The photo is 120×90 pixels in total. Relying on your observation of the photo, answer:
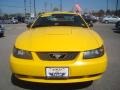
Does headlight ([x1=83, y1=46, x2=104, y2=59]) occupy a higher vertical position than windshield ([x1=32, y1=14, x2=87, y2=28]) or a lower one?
lower

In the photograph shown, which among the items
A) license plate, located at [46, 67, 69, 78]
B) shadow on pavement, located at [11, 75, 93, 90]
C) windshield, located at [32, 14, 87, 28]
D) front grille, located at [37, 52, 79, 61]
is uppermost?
windshield, located at [32, 14, 87, 28]

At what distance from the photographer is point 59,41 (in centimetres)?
484

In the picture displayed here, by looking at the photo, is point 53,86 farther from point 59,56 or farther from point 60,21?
point 60,21

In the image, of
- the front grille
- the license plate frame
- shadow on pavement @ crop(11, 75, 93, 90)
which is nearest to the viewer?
the license plate frame

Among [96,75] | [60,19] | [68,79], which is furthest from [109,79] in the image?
[60,19]

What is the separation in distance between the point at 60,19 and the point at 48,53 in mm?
2466

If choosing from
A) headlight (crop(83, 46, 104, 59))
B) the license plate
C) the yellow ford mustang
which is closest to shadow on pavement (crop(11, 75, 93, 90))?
the yellow ford mustang

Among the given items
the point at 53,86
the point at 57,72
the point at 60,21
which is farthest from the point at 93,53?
the point at 60,21

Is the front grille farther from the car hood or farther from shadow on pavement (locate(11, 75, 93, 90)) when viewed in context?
shadow on pavement (locate(11, 75, 93, 90))

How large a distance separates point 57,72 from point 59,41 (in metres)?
0.61

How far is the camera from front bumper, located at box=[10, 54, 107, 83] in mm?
4484

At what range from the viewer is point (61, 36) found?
512 cm

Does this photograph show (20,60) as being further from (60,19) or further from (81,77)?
(60,19)

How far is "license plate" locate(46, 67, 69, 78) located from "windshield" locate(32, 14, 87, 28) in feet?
7.48
